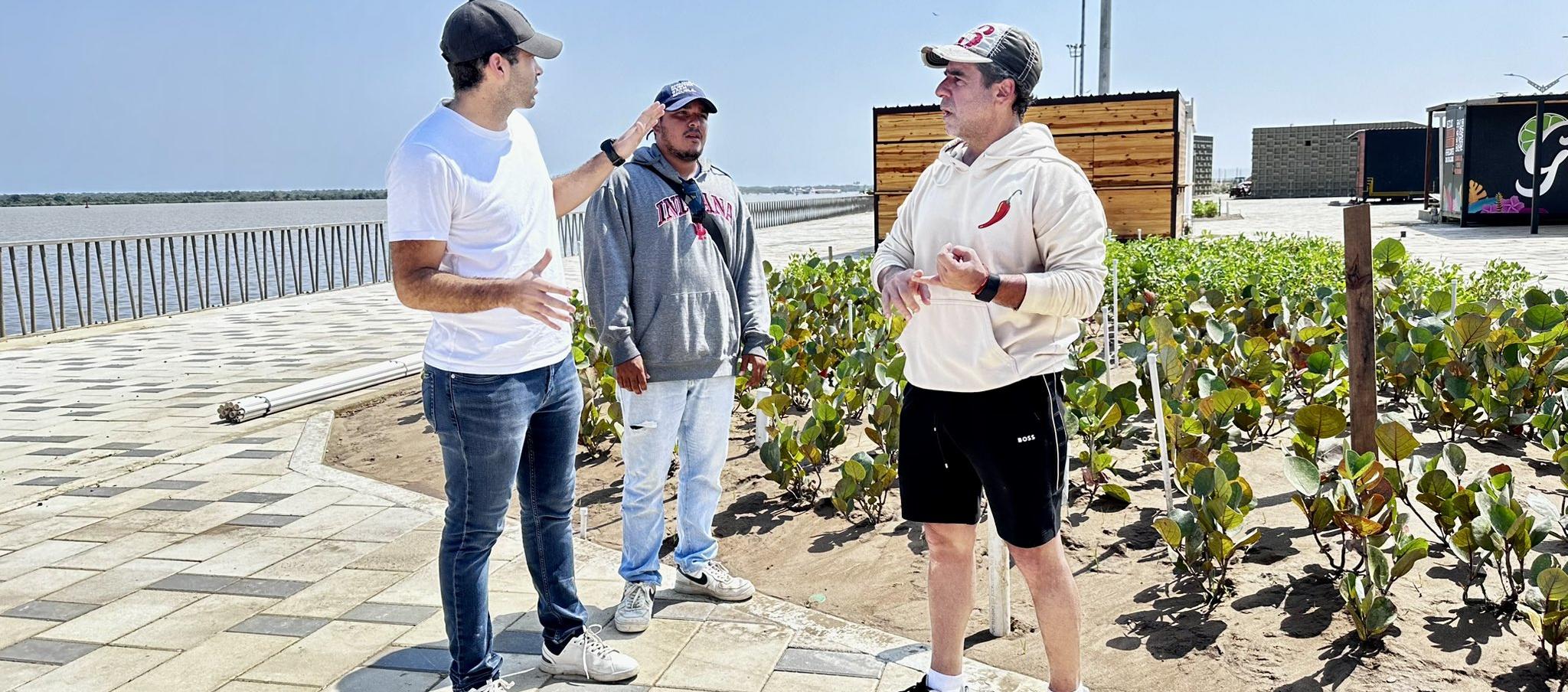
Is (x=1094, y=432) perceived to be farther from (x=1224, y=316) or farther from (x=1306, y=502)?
(x=1224, y=316)

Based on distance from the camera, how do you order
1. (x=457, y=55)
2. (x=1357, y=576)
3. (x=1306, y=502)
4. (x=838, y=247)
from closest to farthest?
(x=457, y=55), (x=1357, y=576), (x=1306, y=502), (x=838, y=247)

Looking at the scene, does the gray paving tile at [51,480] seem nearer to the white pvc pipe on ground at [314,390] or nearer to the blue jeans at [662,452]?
the white pvc pipe on ground at [314,390]

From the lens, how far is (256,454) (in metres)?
6.62

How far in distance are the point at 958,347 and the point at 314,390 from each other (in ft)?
21.2

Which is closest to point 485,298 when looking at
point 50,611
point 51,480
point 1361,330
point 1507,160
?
point 50,611

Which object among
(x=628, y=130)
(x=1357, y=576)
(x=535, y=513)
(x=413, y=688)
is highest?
(x=628, y=130)

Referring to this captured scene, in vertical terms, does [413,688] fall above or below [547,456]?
below

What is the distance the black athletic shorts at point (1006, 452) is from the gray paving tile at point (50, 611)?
3066 millimetres

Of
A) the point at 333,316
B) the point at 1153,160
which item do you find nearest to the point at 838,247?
the point at 1153,160

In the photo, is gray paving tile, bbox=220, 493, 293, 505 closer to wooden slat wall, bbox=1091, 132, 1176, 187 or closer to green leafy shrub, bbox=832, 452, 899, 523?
green leafy shrub, bbox=832, 452, 899, 523

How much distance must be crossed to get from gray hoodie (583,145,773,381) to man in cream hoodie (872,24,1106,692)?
0.97 meters

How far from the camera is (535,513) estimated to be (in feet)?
10.6

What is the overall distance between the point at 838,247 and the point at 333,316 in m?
10.6

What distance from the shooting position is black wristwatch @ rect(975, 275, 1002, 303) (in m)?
2.63
